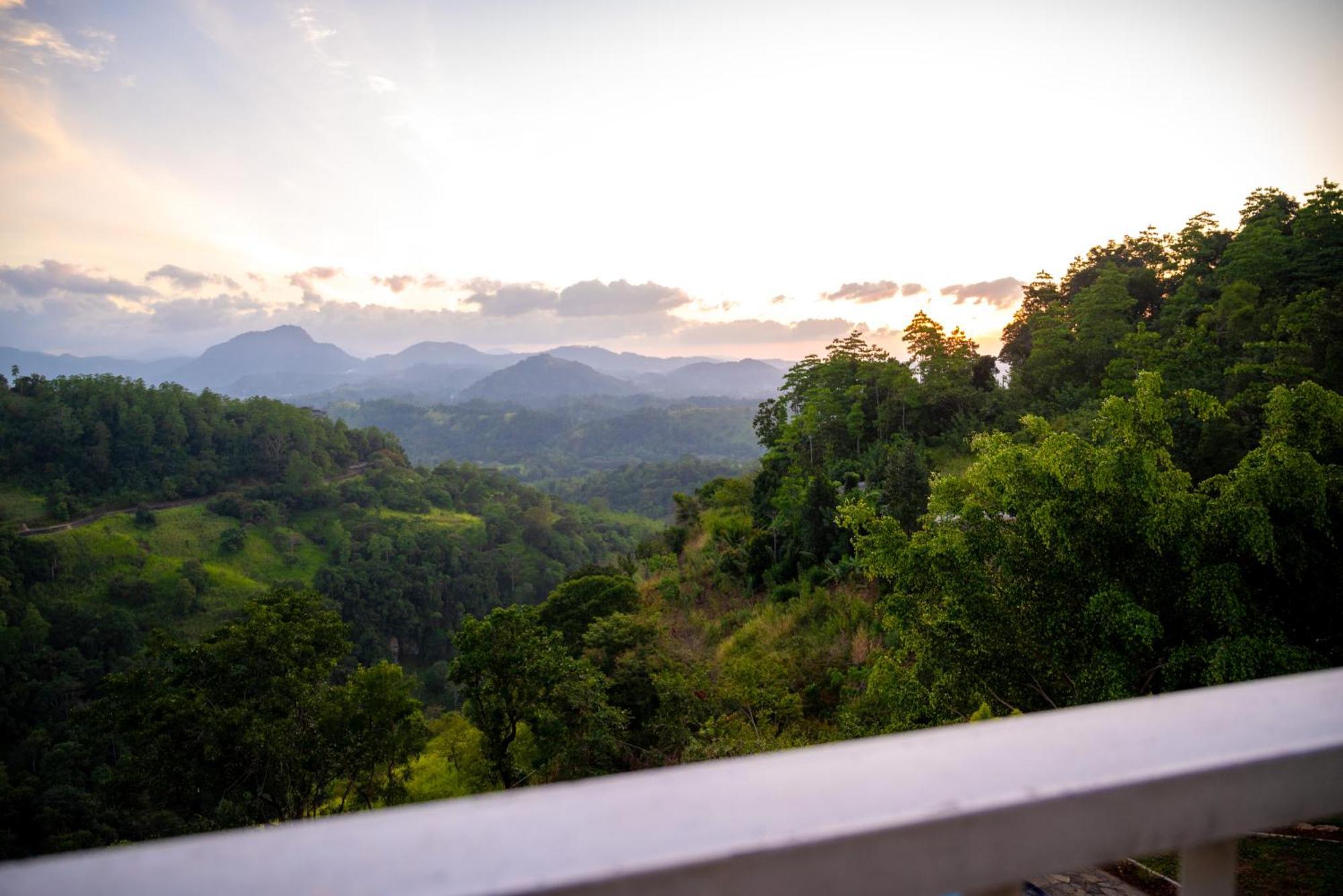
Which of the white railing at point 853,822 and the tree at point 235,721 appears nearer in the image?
the white railing at point 853,822

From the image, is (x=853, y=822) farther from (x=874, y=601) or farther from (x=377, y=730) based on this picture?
(x=874, y=601)

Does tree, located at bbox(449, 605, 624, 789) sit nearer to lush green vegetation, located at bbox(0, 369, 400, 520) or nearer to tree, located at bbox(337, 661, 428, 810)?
tree, located at bbox(337, 661, 428, 810)

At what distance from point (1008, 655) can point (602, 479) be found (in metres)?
83.3

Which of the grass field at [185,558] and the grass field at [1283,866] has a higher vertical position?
the grass field at [1283,866]

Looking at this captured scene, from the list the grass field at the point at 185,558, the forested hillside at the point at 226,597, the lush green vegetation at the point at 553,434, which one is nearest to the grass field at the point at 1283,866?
the forested hillside at the point at 226,597

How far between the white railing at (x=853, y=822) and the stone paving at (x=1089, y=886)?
3.84 metres

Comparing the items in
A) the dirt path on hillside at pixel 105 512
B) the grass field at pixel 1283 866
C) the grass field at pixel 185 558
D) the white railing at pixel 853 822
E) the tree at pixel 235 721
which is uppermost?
the white railing at pixel 853 822

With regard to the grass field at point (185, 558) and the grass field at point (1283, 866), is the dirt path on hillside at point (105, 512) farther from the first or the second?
the grass field at point (1283, 866)

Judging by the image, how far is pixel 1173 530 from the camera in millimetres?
4801

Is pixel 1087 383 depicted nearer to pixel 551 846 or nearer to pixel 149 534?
pixel 551 846

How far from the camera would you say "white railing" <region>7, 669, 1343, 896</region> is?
0.42 meters

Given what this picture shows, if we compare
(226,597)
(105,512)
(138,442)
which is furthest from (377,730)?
(138,442)

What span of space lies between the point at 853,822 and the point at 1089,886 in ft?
14.3

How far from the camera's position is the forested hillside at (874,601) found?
16.1ft
